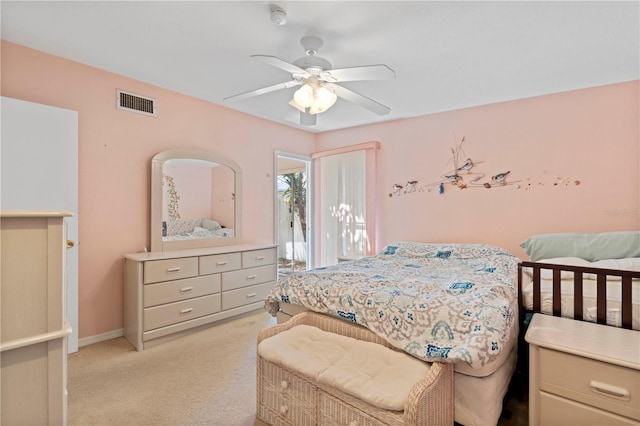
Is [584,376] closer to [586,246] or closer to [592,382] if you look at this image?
[592,382]

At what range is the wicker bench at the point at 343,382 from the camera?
4.45 ft

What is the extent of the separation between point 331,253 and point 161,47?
134 inches

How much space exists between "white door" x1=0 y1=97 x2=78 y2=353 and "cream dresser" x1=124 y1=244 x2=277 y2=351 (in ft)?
1.56

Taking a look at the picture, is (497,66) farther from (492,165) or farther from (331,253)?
(331,253)

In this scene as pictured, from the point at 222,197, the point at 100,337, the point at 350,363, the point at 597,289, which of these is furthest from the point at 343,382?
the point at 222,197

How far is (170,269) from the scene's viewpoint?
2.92 meters

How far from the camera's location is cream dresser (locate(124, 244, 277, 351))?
109 inches

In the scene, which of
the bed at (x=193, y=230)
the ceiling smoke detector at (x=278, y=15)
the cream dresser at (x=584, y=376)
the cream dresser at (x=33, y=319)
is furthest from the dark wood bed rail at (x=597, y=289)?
the bed at (x=193, y=230)

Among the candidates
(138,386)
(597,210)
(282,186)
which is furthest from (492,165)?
(138,386)

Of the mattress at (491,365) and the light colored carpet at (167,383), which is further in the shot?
the light colored carpet at (167,383)

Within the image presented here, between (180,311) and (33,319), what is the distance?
220 centimetres

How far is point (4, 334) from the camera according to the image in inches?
35.1

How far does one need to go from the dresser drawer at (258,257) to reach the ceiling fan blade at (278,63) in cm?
212

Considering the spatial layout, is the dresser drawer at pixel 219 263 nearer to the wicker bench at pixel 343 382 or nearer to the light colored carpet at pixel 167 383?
the light colored carpet at pixel 167 383
